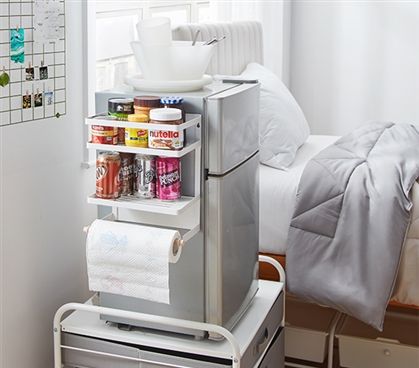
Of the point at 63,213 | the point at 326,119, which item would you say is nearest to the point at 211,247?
the point at 63,213

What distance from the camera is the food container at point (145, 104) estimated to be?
1.78 meters

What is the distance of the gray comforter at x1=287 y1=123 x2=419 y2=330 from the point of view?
2.34m

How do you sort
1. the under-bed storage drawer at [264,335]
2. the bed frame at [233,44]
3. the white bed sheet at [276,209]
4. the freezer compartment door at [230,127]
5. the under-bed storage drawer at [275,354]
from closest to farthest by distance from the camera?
1. the freezer compartment door at [230,127]
2. the under-bed storage drawer at [264,335]
3. the under-bed storage drawer at [275,354]
4. the white bed sheet at [276,209]
5. the bed frame at [233,44]

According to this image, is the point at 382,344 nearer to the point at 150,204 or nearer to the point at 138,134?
the point at 150,204

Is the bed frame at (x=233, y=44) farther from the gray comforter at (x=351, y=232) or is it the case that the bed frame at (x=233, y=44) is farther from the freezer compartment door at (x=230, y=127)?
the freezer compartment door at (x=230, y=127)

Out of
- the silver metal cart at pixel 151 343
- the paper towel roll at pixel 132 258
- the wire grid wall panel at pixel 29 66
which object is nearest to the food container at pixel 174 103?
the paper towel roll at pixel 132 258

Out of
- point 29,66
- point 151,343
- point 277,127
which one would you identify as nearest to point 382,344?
point 277,127

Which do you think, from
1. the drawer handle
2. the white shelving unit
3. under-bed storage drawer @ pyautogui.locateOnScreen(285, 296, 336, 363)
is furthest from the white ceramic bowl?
under-bed storage drawer @ pyautogui.locateOnScreen(285, 296, 336, 363)

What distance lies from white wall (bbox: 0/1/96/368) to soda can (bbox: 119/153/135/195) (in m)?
0.30

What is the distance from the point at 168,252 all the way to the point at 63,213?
1.83 ft

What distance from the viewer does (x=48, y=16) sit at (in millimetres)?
1998

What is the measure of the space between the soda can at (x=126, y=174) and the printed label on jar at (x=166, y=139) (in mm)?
120

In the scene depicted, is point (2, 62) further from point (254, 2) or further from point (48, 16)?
point (254, 2)

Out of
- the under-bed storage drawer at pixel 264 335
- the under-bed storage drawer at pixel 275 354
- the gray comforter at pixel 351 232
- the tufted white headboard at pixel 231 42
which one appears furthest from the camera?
the tufted white headboard at pixel 231 42
